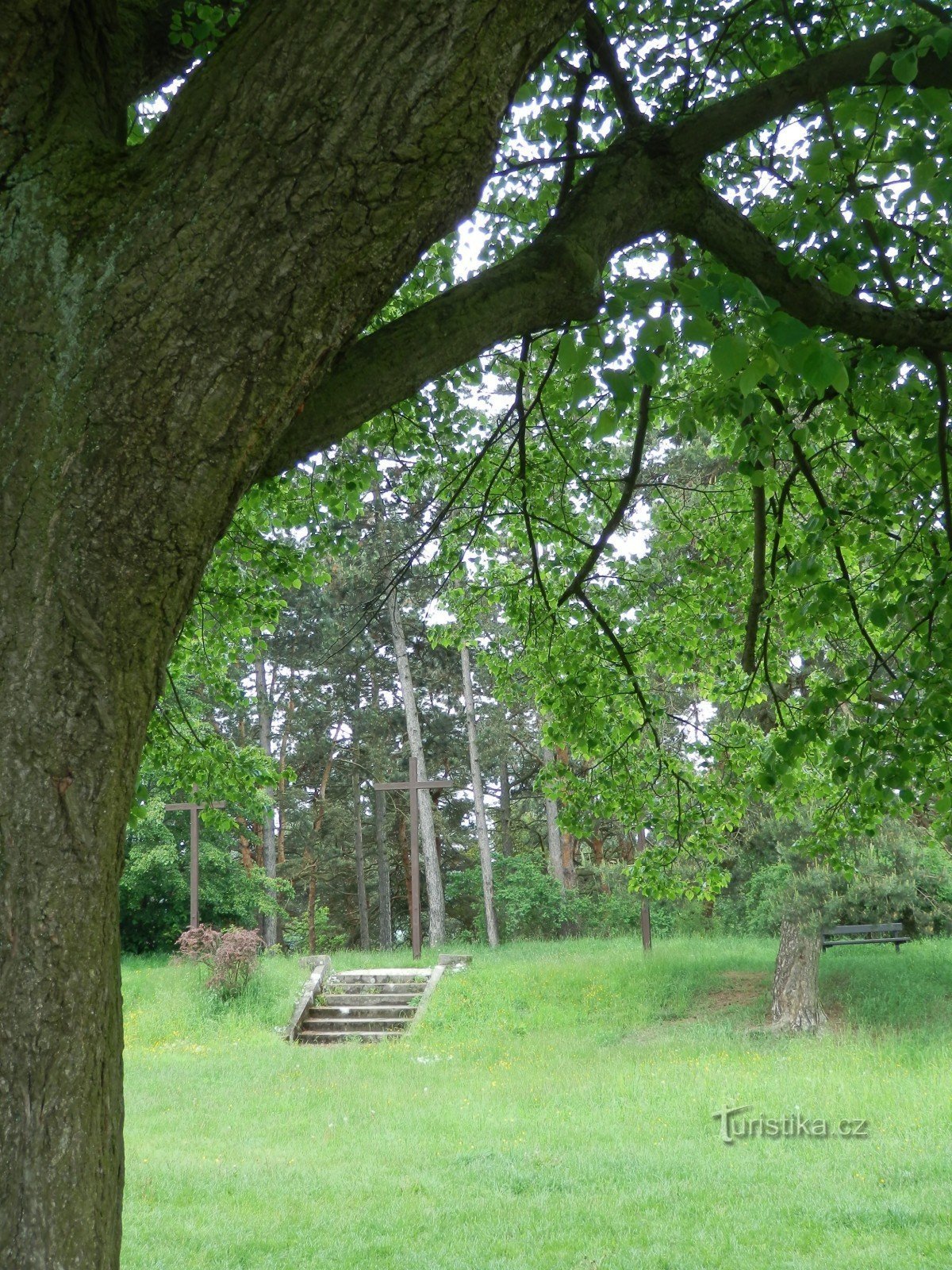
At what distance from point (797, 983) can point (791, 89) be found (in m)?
14.3

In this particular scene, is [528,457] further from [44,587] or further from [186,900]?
[186,900]

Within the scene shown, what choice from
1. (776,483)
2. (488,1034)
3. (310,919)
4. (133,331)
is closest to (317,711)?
(310,919)

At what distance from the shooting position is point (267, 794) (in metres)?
31.6

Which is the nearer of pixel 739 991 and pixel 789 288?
pixel 789 288

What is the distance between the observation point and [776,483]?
17.0 ft

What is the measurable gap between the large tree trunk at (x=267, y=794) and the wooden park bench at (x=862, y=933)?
18.3 meters

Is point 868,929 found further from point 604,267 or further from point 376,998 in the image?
point 604,267

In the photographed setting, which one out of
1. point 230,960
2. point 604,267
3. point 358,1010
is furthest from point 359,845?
point 604,267

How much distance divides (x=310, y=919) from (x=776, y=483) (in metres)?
31.0

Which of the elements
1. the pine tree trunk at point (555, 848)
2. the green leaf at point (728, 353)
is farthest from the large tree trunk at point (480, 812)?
the green leaf at point (728, 353)

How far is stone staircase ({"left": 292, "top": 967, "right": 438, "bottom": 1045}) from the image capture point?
54.1 ft

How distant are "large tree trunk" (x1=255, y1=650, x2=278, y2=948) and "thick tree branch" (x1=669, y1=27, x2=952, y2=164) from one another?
1152 inches

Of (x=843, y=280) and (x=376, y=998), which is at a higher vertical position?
(x=843, y=280)

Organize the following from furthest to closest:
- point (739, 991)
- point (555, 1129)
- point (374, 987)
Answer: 1. point (374, 987)
2. point (739, 991)
3. point (555, 1129)
